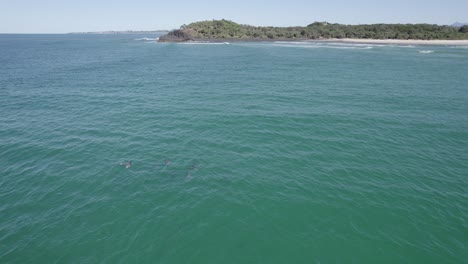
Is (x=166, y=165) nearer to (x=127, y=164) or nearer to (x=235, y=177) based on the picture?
(x=127, y=164)

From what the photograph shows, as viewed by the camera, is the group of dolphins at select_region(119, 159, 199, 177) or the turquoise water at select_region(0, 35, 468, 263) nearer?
the turquoise water at select_region(0, 35, 468, 263)

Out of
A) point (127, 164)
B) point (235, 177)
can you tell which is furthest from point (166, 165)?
point (235, 177)

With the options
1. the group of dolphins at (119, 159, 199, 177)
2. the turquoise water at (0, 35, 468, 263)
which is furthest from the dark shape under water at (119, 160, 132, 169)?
the turquoise water at (0, 35, 468, 263)

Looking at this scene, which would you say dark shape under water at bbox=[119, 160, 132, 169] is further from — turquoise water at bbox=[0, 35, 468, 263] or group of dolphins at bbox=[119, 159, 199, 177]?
turquoise water at bbox=[0, 35, 468, 263]

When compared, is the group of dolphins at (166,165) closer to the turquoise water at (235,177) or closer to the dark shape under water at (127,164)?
the dark shape under water at (127,164)

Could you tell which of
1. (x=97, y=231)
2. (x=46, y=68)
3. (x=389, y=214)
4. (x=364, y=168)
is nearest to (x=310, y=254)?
(x=389, y=214)

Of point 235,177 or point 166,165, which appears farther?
point 166,165

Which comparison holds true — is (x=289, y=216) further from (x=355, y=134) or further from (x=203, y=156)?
(x=355, y=134)

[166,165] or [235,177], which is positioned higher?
[166,165]
